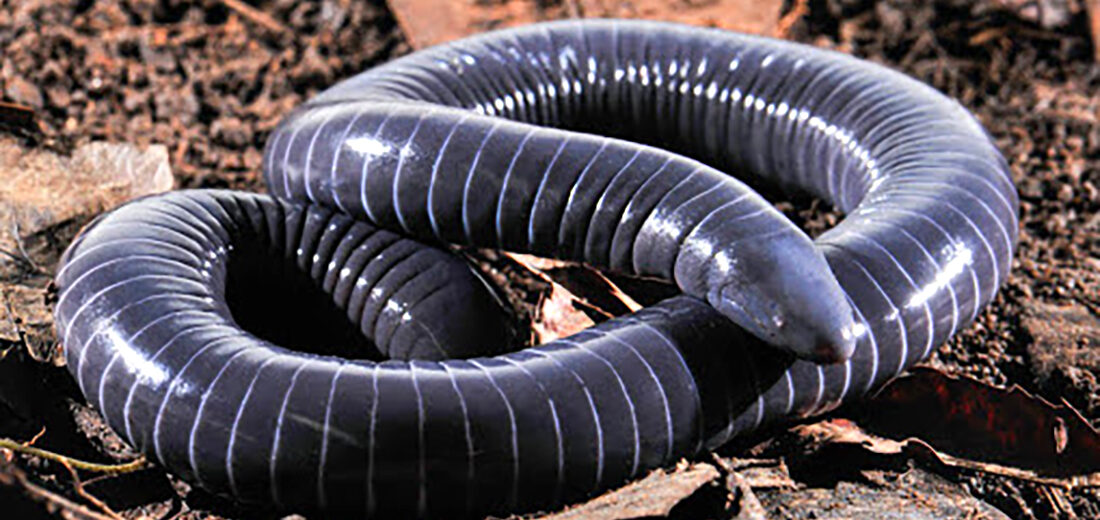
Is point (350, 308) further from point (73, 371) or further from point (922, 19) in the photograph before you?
point (922, 19)

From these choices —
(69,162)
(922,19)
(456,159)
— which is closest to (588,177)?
(456,159)

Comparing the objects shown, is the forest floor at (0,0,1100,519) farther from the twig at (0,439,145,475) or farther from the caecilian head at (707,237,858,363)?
the caecilian head at (707,237,858,363)

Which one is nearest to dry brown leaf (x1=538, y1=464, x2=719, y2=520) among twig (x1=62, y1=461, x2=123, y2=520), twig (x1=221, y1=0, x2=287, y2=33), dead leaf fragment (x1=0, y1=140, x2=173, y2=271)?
twig (x1=62, y1=461, x2=123, y2=520)

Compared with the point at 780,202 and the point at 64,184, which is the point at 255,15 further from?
the point at 780,202

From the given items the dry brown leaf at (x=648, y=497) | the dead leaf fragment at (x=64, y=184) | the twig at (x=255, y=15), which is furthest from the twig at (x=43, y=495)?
the twig at (x=255, y=15)

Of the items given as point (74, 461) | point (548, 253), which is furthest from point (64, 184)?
point (548, 253)

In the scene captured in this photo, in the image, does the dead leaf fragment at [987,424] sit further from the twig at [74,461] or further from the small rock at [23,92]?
the small rock at [23,92]
